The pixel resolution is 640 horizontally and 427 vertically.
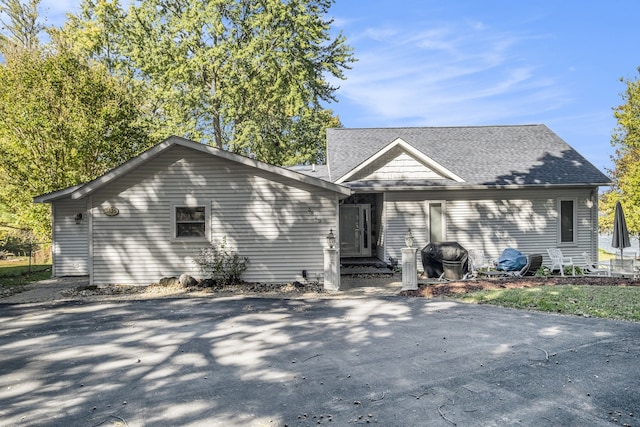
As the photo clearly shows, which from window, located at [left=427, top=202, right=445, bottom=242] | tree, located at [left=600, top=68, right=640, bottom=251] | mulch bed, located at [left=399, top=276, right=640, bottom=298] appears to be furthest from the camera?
tree, located at [left=600, top=68, right=640, bottom=251]

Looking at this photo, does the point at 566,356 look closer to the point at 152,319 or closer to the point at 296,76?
the point at 152,319

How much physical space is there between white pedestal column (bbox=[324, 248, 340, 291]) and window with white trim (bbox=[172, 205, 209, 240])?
3803 mm

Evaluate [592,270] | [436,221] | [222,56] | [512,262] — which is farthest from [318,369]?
[222,56]

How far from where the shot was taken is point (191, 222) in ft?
41.7

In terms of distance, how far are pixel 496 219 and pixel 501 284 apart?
487cm

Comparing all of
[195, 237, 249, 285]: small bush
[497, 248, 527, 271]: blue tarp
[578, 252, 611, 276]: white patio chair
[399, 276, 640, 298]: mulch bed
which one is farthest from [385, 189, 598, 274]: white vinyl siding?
[195, 237, 249, 285]: small bush

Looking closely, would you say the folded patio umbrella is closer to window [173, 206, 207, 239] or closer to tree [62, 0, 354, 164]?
window [173, 206, 207, 239]

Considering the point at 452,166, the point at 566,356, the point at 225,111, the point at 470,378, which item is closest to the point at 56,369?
the point at 470,378

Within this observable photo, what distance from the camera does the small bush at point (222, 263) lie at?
12.5 meters

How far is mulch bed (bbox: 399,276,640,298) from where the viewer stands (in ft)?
36.4

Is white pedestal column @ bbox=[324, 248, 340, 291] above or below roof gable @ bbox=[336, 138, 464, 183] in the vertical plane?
below

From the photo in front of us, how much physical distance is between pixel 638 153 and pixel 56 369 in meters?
31.3

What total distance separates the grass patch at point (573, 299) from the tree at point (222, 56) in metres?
16.5

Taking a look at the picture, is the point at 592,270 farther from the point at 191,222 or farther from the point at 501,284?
the point at 191,222
